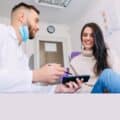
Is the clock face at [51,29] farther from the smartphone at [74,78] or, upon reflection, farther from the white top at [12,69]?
the smartphone at [74,78]

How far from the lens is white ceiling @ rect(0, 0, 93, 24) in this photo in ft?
8.22

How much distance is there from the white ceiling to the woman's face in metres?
0.98

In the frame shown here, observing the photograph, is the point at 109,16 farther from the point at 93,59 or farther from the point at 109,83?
the point at 109,83

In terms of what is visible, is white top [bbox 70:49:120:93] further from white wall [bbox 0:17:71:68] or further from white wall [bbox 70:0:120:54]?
white wall [bbox 0:17:71:68]

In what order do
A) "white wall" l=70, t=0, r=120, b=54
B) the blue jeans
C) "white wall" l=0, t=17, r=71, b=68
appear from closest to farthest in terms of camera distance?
the blue jeans
"white wall" l=70, t=0, r=120, b=54
"white wall" l=0, t=17, r=71, b=68

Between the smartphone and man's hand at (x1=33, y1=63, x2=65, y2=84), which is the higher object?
man's hand at (x1=33, y1=63, x2=65, y2=84)

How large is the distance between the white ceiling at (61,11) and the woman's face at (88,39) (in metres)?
0.98

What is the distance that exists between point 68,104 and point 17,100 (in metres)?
0.10

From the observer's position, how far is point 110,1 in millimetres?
2113

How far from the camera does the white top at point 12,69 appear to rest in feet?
2.43

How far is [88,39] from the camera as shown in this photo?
1.53 m

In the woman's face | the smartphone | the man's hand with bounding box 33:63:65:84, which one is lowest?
the smartphone

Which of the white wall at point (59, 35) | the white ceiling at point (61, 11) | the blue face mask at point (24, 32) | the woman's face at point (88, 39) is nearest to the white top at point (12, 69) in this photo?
the blue face mask at point (24, 32)

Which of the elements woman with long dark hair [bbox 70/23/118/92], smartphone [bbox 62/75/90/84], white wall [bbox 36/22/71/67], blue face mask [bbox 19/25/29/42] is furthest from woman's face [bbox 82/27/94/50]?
white wall [bbox 36/22/71/67]
